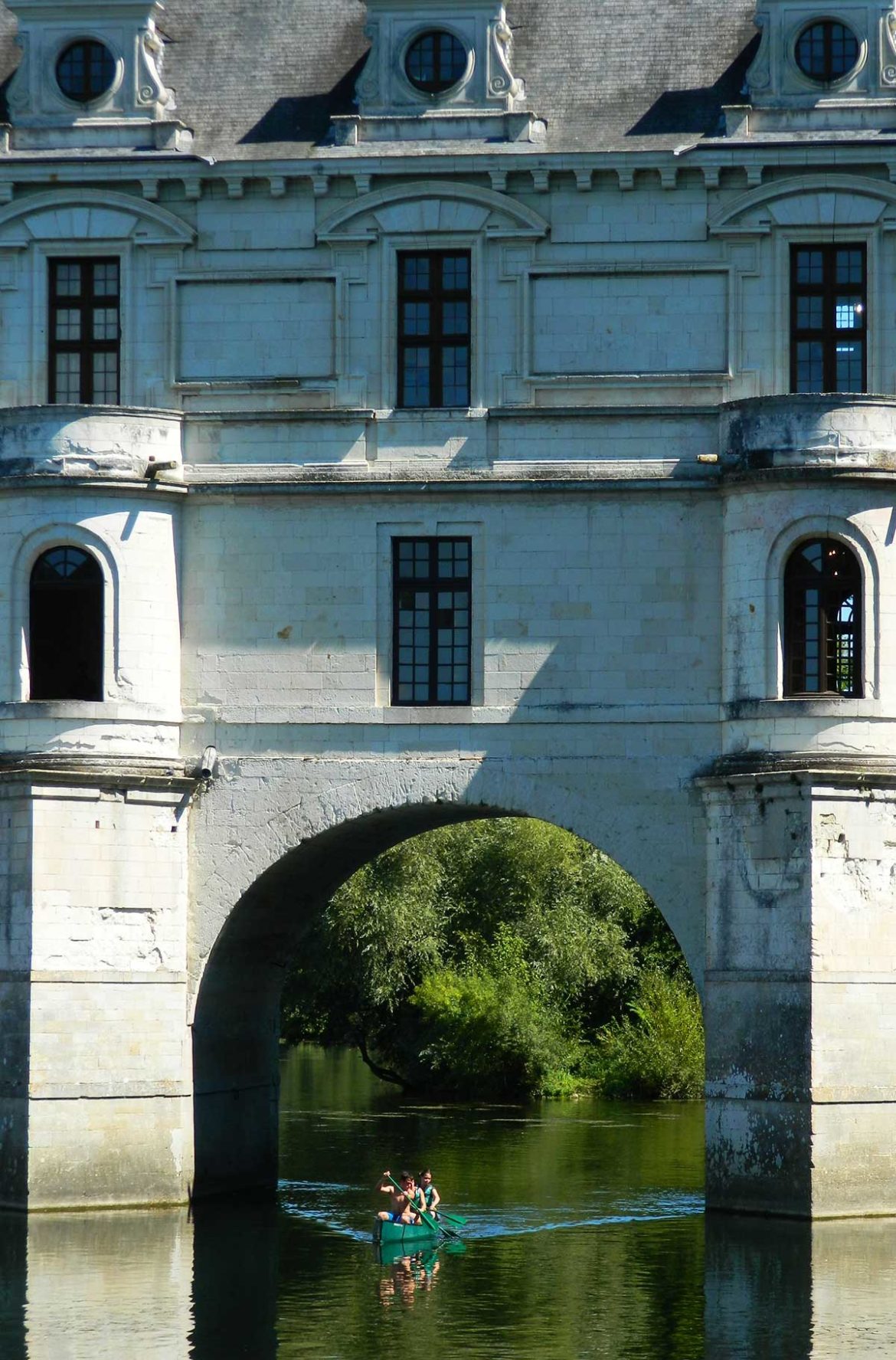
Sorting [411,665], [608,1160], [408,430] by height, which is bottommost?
[608,1160]

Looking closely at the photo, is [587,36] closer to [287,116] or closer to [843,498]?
[287,116]

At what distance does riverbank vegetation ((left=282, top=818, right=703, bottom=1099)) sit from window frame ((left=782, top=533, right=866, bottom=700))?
21.1m

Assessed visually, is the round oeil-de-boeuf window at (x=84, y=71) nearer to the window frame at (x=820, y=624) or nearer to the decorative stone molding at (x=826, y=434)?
the decorative stone molding at (x=826, y=434)

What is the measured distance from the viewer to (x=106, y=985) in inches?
1377

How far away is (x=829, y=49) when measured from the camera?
36.0 meters

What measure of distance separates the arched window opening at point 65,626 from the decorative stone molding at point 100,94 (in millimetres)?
5858

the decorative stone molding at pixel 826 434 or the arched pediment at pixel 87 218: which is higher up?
the arched pediment at pixel 87 218

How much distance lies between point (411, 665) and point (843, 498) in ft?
20.4

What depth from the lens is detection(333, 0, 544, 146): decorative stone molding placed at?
36.2 m

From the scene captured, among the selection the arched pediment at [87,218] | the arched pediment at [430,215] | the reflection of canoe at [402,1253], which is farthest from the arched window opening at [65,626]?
the reflection of canoe at [402,1253]

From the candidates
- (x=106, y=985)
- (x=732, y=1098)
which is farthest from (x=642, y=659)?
(x=106, y=985)

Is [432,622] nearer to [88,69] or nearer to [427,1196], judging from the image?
[427,1196]

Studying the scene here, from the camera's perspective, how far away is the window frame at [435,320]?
119ft

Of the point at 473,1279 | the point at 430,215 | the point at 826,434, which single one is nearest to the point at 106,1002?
the point at 473,1279
